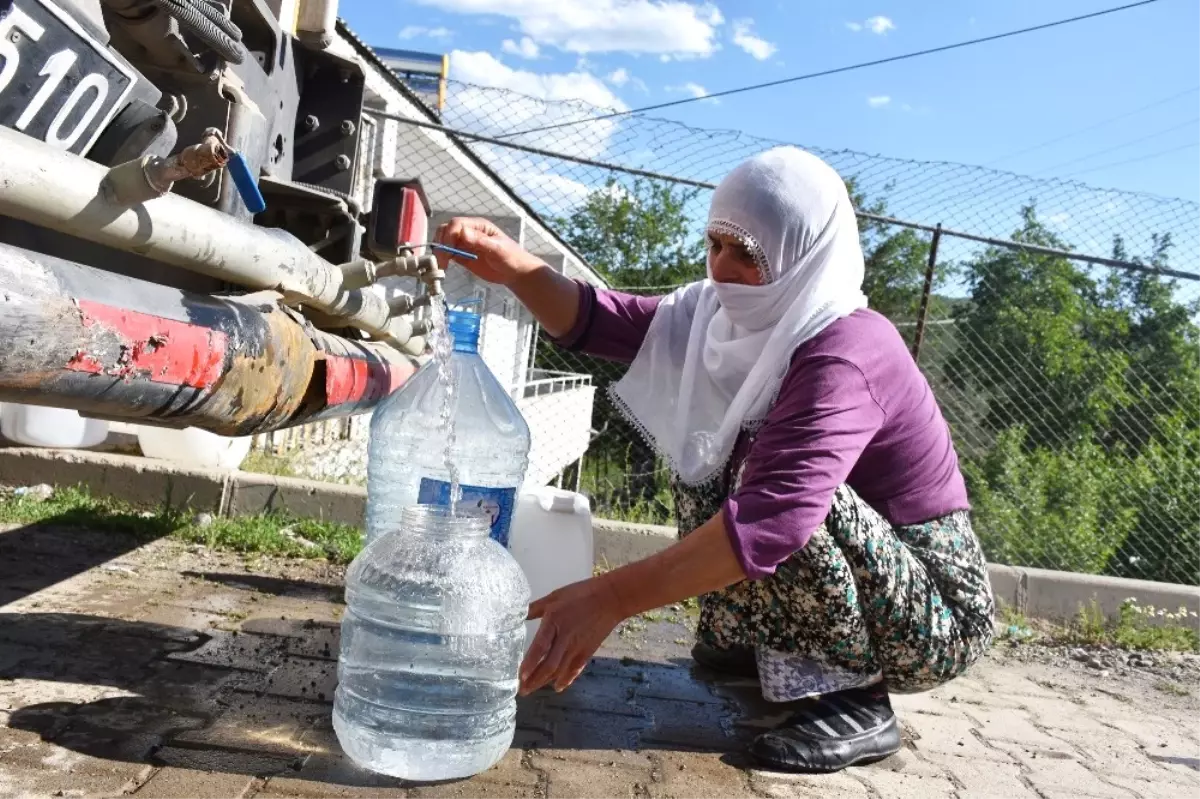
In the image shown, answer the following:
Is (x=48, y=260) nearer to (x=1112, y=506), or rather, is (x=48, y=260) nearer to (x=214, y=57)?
(x=214, y=57)

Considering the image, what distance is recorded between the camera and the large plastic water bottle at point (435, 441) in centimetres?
287

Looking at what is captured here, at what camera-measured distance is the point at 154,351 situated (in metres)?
1.52

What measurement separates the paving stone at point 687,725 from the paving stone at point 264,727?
2.59ft

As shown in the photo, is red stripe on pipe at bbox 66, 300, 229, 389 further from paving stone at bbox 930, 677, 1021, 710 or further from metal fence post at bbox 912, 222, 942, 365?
metal fence post at bbox 912, 222, 942, 365

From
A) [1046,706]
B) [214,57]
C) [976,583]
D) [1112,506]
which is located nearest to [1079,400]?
[1112,506]

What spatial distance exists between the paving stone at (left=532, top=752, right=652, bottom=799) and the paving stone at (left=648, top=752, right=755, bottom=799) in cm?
4

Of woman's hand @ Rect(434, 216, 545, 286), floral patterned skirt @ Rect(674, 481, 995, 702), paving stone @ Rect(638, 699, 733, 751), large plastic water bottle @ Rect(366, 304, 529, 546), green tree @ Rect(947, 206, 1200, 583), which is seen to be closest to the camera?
floral patterned skirt @ Rect(674, 481, 995, 702)

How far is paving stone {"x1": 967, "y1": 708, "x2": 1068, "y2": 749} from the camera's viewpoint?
2.73 m

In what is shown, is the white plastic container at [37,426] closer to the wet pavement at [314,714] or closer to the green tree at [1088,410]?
the wet pavement at [314,714]

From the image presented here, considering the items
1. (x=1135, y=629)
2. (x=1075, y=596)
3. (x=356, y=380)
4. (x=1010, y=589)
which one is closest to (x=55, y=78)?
(x=356, y=380)

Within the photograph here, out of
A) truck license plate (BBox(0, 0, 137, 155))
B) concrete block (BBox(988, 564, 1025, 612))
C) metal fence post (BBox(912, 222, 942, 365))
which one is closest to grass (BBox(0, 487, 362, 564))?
truck license plate (BBox(0, 0, 137, 155))

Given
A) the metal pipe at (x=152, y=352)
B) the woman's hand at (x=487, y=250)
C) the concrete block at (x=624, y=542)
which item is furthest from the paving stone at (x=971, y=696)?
the metal pipe at (x=152, y=352)

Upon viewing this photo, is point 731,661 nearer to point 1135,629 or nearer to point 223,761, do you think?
point 223,761

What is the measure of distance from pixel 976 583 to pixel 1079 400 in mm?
7423
